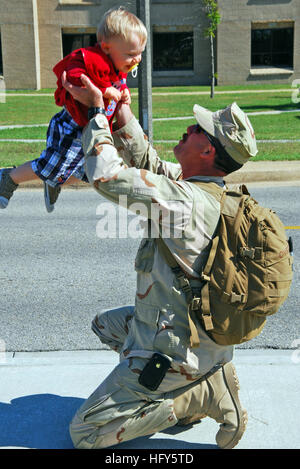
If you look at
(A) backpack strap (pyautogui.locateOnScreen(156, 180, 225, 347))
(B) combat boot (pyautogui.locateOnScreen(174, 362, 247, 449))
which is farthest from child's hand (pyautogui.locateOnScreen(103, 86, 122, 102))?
(B) combat boot (pyautogui.locateOnScreen(174, 362, 247, 449))

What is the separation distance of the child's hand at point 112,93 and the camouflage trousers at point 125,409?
49.9 inches

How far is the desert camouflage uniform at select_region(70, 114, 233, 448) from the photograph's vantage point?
2771 millimetres

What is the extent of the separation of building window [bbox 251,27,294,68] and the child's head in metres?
36.4

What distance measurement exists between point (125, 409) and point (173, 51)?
1466 inches

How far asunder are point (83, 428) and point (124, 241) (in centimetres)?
481

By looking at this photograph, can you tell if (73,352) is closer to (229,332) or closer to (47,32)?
(229,332)

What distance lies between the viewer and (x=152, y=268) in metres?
2.99

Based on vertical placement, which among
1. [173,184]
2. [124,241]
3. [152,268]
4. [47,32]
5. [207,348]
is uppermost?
[47,32]

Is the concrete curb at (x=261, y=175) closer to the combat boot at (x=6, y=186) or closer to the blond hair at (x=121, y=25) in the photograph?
the combat boot at (x=6, y=186)

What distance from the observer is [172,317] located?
9.76 ft

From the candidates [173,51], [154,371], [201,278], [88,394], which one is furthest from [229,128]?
[173,51]

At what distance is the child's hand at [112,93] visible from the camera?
3199 millimetres

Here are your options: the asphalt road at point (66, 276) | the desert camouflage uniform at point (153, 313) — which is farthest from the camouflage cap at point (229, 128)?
the asphalt road at point (66, 276)

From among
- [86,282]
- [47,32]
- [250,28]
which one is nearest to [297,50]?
[250,28]
